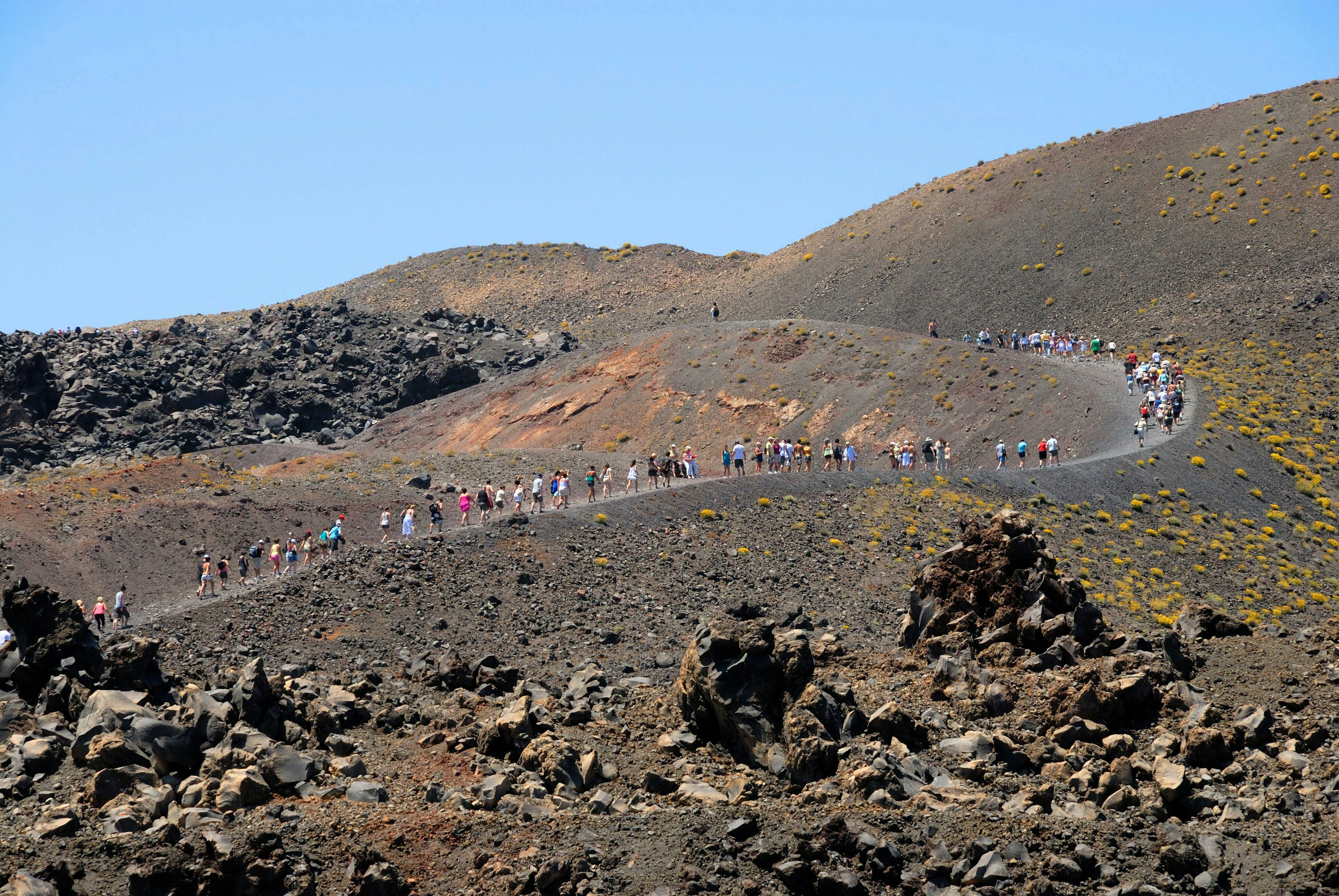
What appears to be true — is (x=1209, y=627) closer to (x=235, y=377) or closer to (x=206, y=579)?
(x=206, y=579)

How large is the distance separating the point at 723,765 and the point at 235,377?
2850 inches

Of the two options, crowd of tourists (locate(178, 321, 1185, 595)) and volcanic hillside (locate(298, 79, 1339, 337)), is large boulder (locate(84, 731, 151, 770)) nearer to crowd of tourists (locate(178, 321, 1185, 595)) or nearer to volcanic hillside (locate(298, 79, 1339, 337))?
crowd of tourists (locate(178, 321, 1185, 595))

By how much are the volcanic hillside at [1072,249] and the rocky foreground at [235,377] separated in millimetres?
12383

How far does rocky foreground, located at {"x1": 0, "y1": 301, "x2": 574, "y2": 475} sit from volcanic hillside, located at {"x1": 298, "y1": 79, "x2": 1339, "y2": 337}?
12.4 meters

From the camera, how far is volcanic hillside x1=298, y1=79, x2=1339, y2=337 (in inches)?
3297

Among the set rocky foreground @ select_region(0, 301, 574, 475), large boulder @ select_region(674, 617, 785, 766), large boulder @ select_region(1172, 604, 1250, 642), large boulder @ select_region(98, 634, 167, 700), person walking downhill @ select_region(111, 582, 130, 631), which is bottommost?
large boulder @ select_region(1172, 604, 1250, 642)

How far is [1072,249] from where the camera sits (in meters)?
91.5

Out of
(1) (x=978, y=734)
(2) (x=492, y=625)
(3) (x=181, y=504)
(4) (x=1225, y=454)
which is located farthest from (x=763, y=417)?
(1) (x=978, y=734)

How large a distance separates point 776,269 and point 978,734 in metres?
86.3

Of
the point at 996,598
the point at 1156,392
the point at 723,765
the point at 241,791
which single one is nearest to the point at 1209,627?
the point at 996,598

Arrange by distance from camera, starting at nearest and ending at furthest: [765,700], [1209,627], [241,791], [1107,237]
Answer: [241,791]
[765,700]
[1209,627]
[1107,237]

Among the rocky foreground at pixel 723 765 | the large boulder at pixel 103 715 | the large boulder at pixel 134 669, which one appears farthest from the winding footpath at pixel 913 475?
the large boulder at pixel 103 715

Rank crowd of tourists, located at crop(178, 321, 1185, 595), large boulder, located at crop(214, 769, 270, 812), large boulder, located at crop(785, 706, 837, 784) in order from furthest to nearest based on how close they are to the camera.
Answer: crowd of tourists, located at crop(178, 321, 1185, 595) → large boulder, located at crop(785, 706, 837, 784) → large boulder, located at crop(214, 769, 270, 812)

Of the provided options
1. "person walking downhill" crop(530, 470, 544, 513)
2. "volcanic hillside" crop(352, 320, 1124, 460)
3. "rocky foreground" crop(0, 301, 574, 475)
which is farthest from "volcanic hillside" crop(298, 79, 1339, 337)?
"person walking downhill" crop(530, 470, 544, 513)
